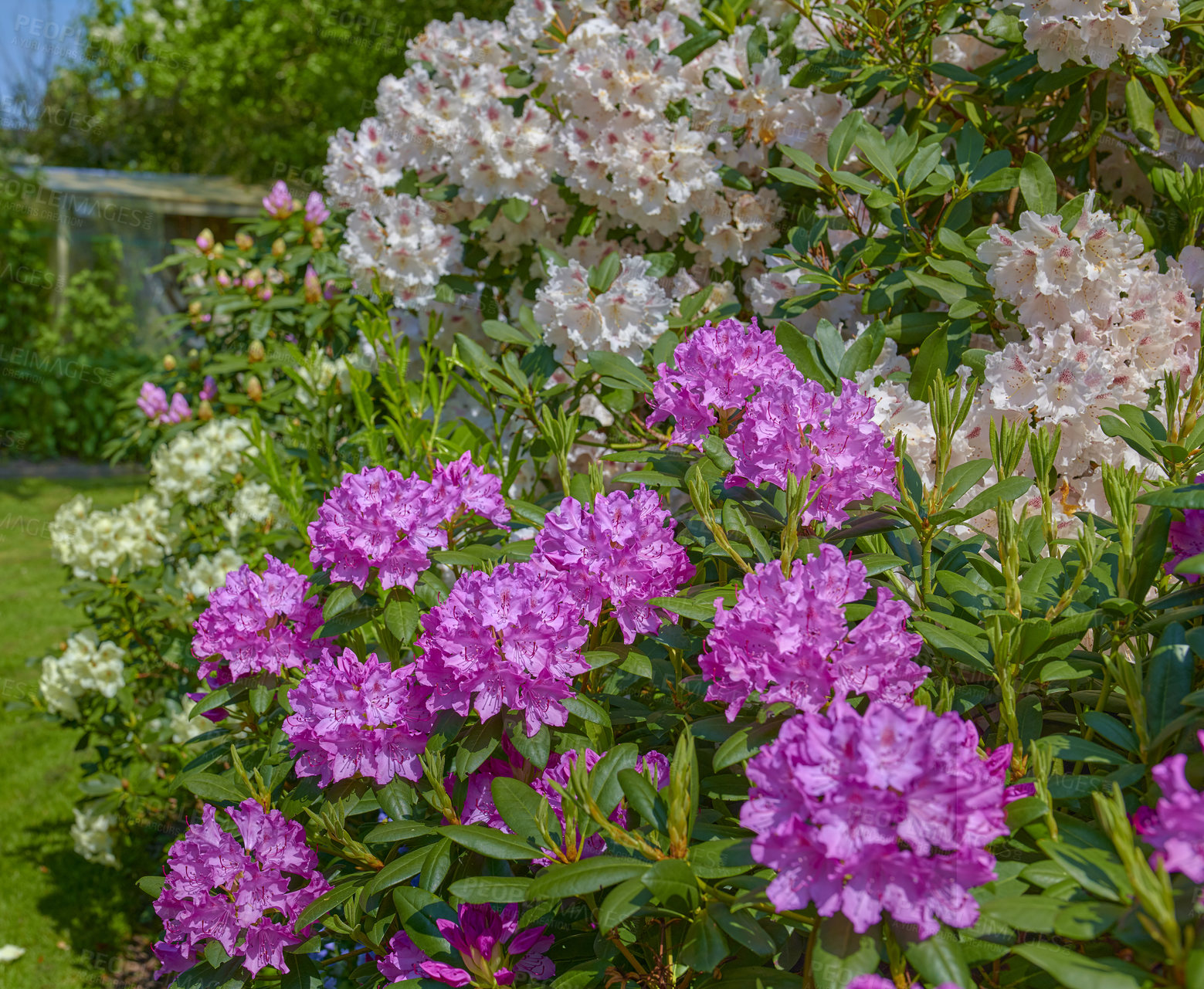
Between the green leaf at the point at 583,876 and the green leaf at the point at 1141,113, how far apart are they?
1.66 metres

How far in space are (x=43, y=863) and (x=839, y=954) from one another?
3.71 m

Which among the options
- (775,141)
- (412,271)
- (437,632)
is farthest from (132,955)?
(775,141)

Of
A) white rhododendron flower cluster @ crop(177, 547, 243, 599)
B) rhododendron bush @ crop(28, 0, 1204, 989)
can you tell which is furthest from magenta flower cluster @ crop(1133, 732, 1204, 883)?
white rhododendron flower cluster @ crop(177, 547, 243, 599)

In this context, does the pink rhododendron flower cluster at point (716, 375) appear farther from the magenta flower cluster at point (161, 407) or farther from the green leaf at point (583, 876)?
the magenta flower cluster at point (161, 407)

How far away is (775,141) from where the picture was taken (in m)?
2.17

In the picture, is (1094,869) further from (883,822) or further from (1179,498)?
(1179,498)

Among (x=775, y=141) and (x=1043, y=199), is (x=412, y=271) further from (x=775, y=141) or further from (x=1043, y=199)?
(x=1043, y=199)

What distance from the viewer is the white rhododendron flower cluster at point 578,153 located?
→ 2115 millimetres

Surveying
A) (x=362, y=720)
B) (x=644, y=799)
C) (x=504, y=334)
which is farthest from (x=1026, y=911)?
(x=504, y=334)

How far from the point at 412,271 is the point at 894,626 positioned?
1.77 meters

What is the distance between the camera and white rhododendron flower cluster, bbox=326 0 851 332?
2.12m

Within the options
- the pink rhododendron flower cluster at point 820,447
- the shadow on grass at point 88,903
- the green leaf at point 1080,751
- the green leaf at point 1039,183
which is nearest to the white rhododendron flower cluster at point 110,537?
the shadow on grass at point 88,903

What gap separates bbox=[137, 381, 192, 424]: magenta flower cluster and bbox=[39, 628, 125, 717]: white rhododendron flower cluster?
34.4 inches

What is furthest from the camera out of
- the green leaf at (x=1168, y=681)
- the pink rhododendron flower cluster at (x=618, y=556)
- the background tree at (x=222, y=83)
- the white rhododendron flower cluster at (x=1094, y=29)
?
the background tree at (x=222, y=83)
